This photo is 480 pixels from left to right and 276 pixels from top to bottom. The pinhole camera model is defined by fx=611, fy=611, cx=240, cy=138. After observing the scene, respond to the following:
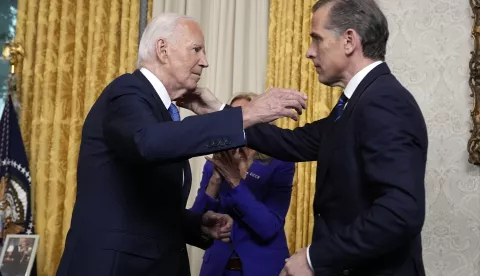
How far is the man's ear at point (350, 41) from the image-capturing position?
1958 millimetres

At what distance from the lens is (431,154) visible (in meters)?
3.76

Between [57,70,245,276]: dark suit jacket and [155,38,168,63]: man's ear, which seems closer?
[57,70,245,276]: dark suit jacket

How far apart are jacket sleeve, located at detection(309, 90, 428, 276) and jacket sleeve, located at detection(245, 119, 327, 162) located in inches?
24.0

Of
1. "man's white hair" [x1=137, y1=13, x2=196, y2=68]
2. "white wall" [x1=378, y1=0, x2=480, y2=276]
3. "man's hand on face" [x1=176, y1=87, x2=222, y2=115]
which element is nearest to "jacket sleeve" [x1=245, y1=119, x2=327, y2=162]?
"man's hand on face" [x1=176, y1=87, x2=222, y2=115]

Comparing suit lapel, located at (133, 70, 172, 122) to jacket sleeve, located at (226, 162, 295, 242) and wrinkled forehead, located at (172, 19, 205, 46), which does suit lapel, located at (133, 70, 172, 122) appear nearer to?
wrinkled forehead, located at (172, 19, 205, 46)

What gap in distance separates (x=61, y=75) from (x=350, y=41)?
2.86 metres

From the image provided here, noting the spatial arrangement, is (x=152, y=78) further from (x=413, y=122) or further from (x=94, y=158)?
(x=413, y=122)

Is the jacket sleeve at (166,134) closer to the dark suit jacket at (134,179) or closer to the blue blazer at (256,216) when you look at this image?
the dark suit jacket at (134,179)

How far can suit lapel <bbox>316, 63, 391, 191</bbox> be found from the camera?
6.10 ft

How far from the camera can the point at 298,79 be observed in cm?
409

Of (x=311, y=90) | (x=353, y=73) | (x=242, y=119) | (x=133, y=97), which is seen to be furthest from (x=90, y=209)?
(x=311, y=90)

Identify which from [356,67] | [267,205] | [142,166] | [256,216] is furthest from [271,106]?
[267,205]

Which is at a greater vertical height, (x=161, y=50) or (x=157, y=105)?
(x=161, y=50)

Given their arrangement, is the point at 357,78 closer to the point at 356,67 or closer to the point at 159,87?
the point at 356,67
